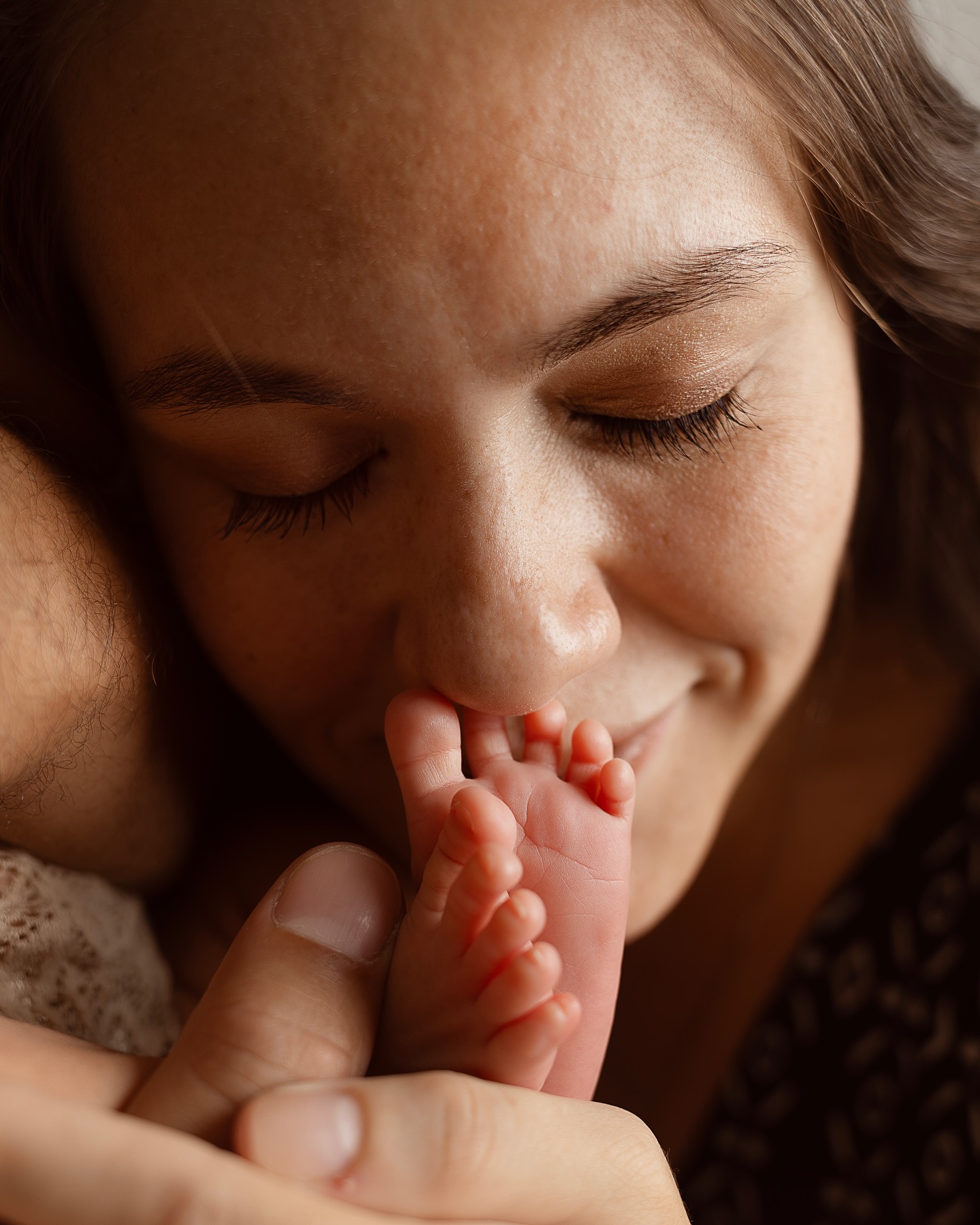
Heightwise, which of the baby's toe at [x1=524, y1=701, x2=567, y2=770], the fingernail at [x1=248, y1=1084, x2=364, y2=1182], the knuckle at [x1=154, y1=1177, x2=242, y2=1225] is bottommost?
the knuckle at [x1=154, y1=1177, x2=242, y2=1225]

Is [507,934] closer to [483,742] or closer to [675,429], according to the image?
[483,742]

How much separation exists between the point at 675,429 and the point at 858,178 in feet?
0.86

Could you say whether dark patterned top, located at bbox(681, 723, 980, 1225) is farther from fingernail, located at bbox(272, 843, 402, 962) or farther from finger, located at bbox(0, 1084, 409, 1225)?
finger, located at bbox(0, 1084, 409, 1225)

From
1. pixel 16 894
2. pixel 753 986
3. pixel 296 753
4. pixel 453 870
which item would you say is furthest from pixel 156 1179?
pixel 753 986

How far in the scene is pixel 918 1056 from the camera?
3.42 feet

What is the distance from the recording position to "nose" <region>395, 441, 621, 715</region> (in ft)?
2.23

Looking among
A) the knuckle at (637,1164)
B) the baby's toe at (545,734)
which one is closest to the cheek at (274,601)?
the baby's toe at (545,734)

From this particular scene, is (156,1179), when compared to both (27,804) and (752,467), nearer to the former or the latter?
(27,804)

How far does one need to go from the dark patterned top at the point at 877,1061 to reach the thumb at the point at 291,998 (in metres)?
0.63

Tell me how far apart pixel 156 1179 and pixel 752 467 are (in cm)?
57

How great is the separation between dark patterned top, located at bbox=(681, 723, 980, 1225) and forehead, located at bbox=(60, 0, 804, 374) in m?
0.71

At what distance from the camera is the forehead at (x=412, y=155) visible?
62cm

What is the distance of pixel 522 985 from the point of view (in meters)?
0.56

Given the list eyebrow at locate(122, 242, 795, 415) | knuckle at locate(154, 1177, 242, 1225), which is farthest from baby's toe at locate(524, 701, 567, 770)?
knuckle at locate(154, 1177, 242, 1225)
